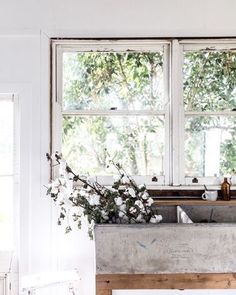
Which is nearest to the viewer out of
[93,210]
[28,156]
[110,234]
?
[110,234]

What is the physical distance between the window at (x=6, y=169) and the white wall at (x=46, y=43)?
12cm

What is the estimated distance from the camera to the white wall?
3.01 meters

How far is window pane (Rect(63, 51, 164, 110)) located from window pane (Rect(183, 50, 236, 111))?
28cm

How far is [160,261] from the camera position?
192 cm

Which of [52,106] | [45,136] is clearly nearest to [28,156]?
[45,136]

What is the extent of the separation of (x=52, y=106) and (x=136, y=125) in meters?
0.65

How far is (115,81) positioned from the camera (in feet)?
10.4

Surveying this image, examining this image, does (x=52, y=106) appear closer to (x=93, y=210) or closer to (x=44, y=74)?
(x=44, y=74)

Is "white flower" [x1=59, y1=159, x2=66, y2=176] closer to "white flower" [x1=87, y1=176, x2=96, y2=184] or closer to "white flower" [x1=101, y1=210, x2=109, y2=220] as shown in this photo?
"white flower" [x1=87, y1=176, x2=96, y2=184]

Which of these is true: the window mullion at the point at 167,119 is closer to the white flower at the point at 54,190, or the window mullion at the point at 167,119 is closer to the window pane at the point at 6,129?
the white flower at the point at 54,190

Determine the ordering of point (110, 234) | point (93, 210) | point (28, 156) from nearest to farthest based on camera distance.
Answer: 1. point (110, 234)
2. point (93, 210)
3. point (28, 156)

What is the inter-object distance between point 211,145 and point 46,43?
1457 millimetres

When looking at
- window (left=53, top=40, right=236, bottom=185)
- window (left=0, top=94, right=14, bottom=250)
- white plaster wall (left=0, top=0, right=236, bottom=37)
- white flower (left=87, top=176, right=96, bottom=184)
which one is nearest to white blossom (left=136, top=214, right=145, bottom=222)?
white flower (left=87, top=176, right=96, bottom=184)

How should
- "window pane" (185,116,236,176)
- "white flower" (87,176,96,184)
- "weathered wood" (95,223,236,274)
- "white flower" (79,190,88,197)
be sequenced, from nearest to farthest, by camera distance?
1. "weathered wood" (95,223,236,274)
2. "white flower" (79,190,88,197)
3. "white flower" (87,176,96,184)
4. "window pane" (185,116,236,176)
